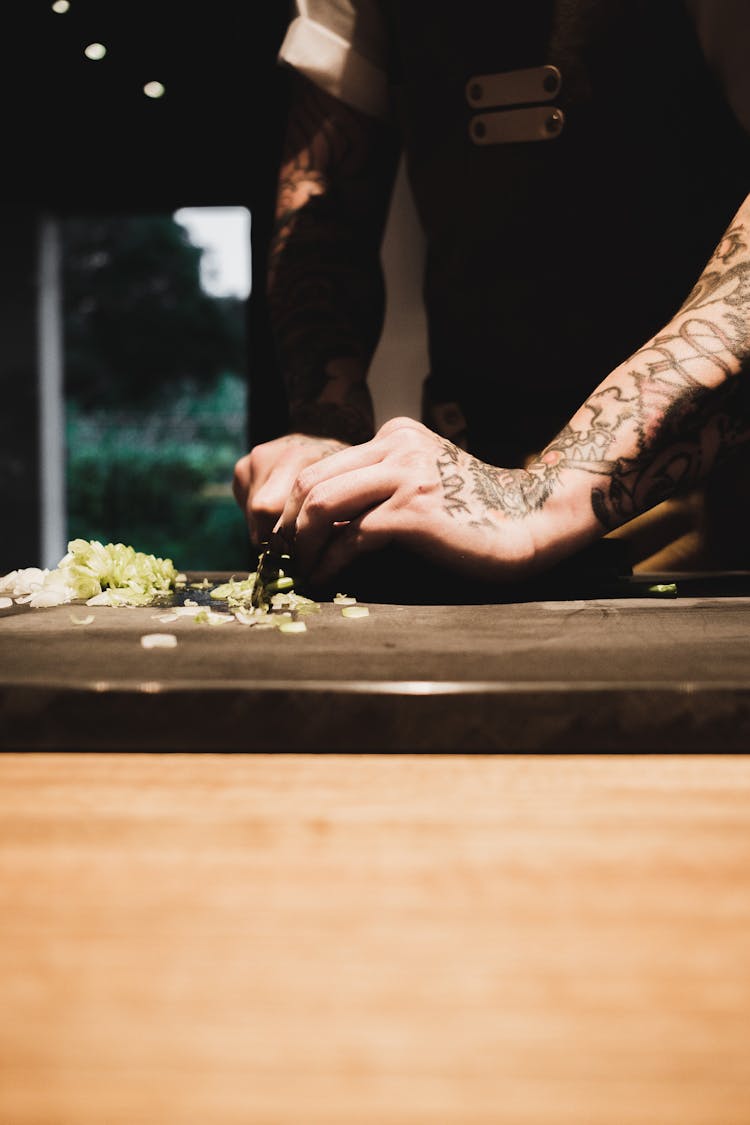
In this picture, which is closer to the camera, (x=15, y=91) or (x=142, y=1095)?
(x=142, y=1095)

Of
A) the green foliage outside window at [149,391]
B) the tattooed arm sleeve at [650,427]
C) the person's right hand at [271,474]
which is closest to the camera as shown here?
the tattooed arm sleeve at [650,427]

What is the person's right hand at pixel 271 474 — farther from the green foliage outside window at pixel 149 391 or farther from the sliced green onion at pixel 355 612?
the green foliage outside window at pixel 149 391

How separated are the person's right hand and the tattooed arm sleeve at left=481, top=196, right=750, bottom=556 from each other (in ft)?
0.93

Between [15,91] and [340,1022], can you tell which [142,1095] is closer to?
[340,1022]

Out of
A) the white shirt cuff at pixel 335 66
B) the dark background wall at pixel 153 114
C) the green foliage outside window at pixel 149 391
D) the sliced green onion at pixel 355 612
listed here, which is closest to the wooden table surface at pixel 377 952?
the sliced green onion at pixel 355 612

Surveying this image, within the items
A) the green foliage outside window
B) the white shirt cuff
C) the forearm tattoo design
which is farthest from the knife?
the green foliage outside window

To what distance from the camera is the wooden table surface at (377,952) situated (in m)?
0.40

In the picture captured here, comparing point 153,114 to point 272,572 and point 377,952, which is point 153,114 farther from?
point 377,952

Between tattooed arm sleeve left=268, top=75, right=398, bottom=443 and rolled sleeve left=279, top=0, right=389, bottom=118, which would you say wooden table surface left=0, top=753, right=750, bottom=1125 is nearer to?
tattooed arm sleeve left=268, top=75, right=398, bottom=443

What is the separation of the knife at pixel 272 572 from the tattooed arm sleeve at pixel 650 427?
231 mm

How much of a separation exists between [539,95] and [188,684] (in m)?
1.18

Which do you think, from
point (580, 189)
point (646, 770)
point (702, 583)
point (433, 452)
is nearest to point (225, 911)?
point (646, 770)

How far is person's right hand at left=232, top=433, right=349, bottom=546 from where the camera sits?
112cm

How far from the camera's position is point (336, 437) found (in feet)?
4.78
